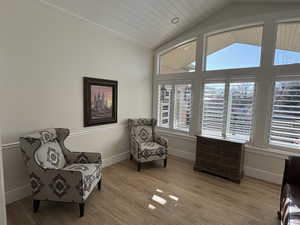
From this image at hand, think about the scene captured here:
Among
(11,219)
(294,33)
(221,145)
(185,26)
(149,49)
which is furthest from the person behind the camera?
(149,49)

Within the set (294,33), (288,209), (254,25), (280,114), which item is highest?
(254,25)

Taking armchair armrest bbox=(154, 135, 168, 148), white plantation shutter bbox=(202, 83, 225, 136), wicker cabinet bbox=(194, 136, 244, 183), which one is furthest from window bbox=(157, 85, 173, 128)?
wicker cabinet bbox=(194, 136, 244, 183)

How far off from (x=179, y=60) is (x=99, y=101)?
2.32 metres

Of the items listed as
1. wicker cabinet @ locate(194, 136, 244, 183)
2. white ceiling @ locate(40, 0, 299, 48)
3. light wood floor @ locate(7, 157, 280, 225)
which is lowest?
light wood floor @ locate(7, 157, 280, 225)

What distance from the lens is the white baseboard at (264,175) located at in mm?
2976

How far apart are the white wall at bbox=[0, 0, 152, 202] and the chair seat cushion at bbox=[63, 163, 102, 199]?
709mm

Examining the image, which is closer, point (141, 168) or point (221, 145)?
point (221, 145)

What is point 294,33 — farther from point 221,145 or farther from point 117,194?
point 117,194

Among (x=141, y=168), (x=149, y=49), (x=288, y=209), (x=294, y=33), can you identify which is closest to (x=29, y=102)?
(x=141, y=168)

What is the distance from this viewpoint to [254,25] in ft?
10.5

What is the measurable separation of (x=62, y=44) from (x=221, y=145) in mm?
3358

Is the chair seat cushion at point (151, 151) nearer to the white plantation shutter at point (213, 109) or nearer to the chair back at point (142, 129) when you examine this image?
the chair back at point (142, 129)

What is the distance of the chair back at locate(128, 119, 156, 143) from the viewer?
3863 mm

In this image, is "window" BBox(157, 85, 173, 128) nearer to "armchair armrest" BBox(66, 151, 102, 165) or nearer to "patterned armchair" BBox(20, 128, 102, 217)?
"armchair armrest" BBox(66, 151, 102, 165)
